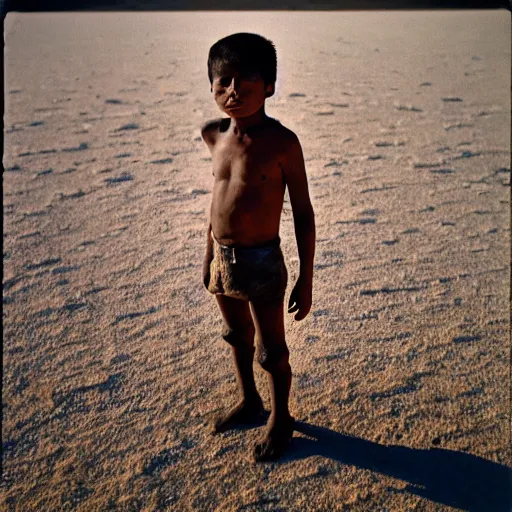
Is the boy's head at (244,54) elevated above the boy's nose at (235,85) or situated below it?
above

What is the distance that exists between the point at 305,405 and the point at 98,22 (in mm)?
18495

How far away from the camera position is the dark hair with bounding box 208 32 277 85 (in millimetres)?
1999

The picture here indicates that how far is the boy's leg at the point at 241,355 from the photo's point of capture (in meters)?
2.62

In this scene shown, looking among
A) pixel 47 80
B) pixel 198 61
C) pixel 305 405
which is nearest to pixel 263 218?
pixel 305 405

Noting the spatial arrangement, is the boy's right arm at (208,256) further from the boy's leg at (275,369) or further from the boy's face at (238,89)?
the boy's face at (238,89)

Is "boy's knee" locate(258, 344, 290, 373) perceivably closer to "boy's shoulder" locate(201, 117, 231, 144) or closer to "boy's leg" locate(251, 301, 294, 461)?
"boy's leg" locate(251, 301, 294, 461)

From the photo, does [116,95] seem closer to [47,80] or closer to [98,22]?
[47,80]

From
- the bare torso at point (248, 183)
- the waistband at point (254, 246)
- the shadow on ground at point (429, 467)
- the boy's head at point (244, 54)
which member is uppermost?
the boy's head at point (244, 54)

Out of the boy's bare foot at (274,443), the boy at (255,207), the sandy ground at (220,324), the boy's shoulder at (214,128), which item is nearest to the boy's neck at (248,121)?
the boy at (255,207)

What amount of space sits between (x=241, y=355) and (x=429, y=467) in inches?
40.1

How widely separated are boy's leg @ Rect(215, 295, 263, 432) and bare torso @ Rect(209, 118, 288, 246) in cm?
41

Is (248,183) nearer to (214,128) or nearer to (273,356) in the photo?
(214,128)

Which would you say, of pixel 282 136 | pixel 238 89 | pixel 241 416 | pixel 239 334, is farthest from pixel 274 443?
pixel 238 89

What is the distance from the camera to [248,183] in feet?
7.16
